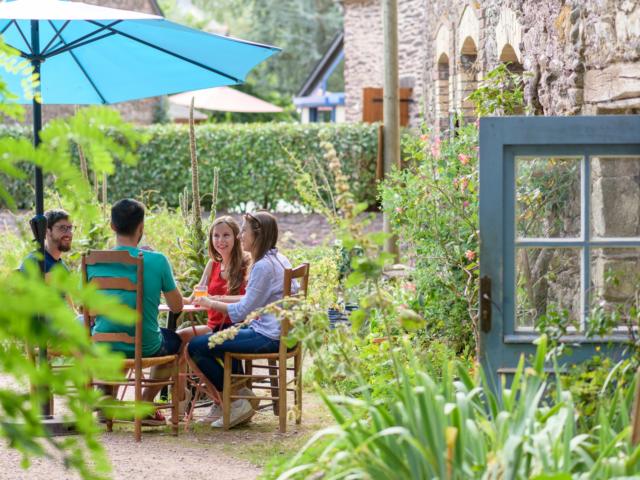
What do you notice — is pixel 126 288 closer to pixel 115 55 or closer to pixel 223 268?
pixel 223 268

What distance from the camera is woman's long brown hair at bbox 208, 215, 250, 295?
248 inches

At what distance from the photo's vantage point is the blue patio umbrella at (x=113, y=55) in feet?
18.7

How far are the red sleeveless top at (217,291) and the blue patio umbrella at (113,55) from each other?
110 cm

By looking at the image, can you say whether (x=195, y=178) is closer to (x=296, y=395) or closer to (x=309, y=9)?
(x=296, y=395)

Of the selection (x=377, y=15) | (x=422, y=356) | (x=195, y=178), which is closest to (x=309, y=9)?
(x=377, y=15)

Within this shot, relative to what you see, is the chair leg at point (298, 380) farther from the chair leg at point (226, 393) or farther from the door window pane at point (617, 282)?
the door window pane at point (617, 282)

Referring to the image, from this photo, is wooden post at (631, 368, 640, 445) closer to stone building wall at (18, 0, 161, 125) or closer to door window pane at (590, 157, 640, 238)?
door window pane at (590, 157, 640, 238)

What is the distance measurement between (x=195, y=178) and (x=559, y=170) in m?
3.43

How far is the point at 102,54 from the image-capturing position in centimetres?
662

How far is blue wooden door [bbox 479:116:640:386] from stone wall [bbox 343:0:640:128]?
708mm

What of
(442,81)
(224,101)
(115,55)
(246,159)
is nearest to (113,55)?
(115,55)

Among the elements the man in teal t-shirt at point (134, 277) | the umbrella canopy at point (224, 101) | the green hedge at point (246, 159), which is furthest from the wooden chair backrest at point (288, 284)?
the umbrella canopy at point (224, 101)

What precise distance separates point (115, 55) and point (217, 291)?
1605 millimetres

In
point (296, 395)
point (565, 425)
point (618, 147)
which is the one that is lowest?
point (296, 395)
